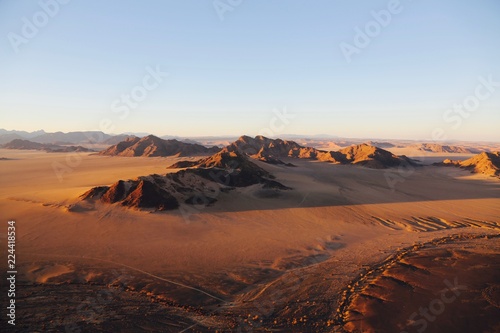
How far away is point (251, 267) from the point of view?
445 inches

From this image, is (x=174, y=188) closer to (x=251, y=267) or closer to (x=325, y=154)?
(x=251, y=267)

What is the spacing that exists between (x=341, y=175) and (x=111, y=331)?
35.1 metres

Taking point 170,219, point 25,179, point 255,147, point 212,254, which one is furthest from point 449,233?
point 255,147

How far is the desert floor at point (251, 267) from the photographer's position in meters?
7.91

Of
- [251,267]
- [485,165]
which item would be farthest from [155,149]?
[485,165]

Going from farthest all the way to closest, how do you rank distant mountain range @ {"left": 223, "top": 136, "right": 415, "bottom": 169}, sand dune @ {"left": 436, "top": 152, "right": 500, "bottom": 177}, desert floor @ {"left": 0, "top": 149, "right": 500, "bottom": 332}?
distant mountain range @ {"left": 223, "top": 136, "right": 415, "bottom": 169} → sand dune @ {"left": 436, "top": 152, "right": 500, "bottom": 177} → desert floor @ {"left": 0, "top": 149, "right": 500, "bottom": 332}

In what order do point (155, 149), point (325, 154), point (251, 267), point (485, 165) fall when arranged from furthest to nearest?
point (155, 149), point (325, 154), point (485, 165), point (251, 267)

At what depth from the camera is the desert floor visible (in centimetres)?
791

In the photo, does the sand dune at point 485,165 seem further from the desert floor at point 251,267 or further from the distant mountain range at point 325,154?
the desert floor at point 251,267

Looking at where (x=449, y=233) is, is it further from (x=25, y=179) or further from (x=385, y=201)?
(x=25, y=179)

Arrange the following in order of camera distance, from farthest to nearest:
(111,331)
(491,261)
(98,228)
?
(98,228)
(491,261)
(111,331)

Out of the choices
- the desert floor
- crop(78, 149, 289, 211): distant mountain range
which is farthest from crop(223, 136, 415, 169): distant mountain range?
the desert floor

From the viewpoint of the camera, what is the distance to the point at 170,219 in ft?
55.5

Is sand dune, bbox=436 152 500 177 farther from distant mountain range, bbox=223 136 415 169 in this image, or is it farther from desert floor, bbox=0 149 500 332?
desert floor, bbox=0 149 500 332
